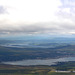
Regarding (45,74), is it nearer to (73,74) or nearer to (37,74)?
(37,74)

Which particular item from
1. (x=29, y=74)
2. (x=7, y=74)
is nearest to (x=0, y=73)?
(x=7, y=74)

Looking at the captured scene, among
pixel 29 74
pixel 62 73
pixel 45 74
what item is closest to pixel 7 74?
pixel 29 74

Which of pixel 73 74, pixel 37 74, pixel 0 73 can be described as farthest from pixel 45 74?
pixel 0 73

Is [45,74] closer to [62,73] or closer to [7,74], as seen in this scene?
[62,73]

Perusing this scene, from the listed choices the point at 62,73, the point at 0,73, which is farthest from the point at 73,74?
the point at 0,73

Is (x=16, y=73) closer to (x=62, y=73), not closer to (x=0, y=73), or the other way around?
(x=0, y=73)

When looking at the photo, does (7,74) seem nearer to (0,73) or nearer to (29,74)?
(0,73)
